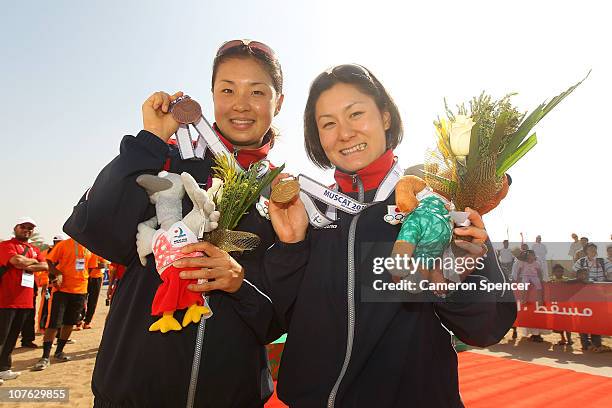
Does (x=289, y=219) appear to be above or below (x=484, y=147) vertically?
below

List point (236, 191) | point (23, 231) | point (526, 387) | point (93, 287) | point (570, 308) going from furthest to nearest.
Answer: point (93, 287) < point (570, 308) < point (23, 231) < point (526, 387) < point (236, 191)

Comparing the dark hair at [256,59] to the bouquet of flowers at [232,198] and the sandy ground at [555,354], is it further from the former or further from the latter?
the sandy ground at [555,354]

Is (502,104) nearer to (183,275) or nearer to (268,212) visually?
(268,212)

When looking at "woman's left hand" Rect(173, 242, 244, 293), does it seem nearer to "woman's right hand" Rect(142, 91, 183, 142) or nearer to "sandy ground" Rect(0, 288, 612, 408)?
"woman's right hand" Rect(142, 91, 183, 142)

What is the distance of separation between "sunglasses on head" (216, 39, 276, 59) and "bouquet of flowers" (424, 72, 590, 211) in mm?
1221

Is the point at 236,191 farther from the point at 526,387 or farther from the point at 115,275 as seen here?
the point at 115,275

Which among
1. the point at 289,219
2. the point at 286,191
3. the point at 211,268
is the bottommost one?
the point at 211,268

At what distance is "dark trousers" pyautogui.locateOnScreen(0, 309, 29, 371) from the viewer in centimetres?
629

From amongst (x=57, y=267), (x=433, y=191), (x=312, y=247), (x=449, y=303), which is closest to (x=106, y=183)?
(x=312, y=247)

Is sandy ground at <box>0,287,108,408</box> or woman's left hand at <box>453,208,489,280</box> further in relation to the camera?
sandy ground at <box>0,287,108,408</box>

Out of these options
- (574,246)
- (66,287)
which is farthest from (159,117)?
(574,246)

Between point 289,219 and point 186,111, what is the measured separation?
2.42 feet

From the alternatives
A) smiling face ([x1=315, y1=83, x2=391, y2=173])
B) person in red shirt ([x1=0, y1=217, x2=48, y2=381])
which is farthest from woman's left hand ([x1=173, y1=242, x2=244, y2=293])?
person in red shirt ([x1=0, y1=217, x2=48, y2=381])

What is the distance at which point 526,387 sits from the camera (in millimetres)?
4707
